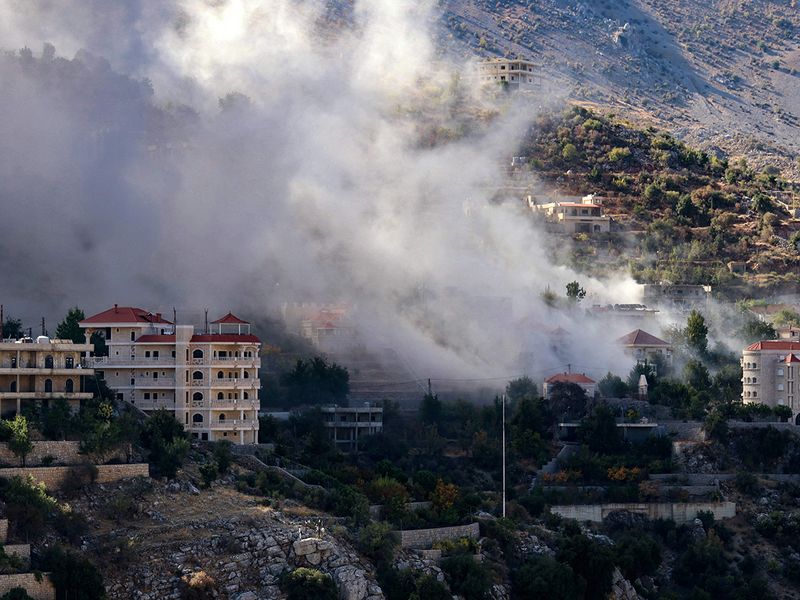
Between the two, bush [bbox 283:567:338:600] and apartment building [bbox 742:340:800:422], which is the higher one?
apartment building [bbox 742:340:800:422]

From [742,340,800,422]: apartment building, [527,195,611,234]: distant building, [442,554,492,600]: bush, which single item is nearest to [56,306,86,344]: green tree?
[442,554,492,600]: bush

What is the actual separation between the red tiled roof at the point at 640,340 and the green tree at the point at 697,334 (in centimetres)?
122

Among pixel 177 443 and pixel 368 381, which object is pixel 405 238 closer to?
pixel 368 381

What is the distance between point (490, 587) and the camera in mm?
73312

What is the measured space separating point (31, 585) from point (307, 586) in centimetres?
818

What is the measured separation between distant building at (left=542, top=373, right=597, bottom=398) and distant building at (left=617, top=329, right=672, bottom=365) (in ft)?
26.9

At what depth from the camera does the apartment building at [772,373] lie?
98.6 meters

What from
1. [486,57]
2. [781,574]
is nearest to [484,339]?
[781,574]

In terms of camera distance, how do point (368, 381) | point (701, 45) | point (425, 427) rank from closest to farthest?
1. point (425, 427)
2. point (368, 381)
3. point (701, 45)

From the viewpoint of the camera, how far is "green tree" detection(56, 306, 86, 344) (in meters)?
85.9

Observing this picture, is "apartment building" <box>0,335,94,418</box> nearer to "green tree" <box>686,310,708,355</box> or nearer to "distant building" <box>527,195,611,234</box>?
"green tree" <box>686,310,708,355</box>

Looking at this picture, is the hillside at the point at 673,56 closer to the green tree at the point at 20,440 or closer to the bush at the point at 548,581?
the bush at the point at 548,581

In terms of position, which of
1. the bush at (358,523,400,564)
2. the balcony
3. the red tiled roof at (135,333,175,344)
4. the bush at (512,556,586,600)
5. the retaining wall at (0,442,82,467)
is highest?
the red tiled roof at (135,333,175,344)

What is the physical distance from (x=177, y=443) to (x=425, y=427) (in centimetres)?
1787
